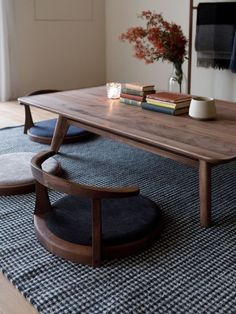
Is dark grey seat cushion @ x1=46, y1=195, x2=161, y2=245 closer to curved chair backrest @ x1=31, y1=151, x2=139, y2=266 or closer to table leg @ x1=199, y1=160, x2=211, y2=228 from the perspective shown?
curved chair backrest @ x1=31, y1=151, x2=139, y2=266

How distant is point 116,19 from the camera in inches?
181

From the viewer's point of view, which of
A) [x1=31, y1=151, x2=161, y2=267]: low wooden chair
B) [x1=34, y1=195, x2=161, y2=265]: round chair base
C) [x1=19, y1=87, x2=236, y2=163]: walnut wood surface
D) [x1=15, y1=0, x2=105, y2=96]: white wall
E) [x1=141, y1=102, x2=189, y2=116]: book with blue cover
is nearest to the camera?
[x1=31, y1=151, x2=161, y2=267]: low wooden chair

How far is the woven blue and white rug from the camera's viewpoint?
1.23 m

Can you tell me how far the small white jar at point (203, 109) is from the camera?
75.2 inches

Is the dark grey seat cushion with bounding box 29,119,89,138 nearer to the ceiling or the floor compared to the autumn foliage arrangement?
nearer to the floor

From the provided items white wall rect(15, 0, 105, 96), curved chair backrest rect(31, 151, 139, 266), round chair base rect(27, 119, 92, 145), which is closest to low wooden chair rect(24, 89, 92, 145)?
round chair base rect(27, 119, 92, 145)

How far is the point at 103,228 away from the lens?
1492mm

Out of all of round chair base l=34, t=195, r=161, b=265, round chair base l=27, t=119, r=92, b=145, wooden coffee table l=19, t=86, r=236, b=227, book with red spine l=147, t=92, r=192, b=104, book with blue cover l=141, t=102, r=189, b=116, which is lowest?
round chair base l=34, t=195, r=161, b=265

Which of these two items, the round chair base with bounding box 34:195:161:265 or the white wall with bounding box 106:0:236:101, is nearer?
the round chair base with bounding box 34:195:161:265

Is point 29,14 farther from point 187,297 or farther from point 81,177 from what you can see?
point 187,297

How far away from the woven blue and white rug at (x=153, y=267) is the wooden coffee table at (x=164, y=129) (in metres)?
0.16

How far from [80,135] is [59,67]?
196 cm

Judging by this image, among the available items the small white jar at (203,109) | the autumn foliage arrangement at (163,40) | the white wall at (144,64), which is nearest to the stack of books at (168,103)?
the small white jar at (203,109)

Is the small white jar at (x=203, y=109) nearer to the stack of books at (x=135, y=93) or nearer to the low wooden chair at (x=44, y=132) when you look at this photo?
the stack of books at (x=135, y=93)
